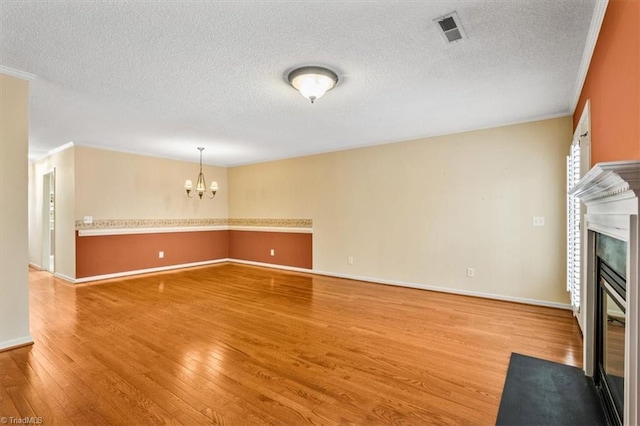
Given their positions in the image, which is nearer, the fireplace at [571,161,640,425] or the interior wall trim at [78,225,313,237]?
the fireplace at [571,161,640,425]

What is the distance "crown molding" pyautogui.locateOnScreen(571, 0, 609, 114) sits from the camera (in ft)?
6.25

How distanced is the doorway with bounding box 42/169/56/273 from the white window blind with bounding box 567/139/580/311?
8479mm

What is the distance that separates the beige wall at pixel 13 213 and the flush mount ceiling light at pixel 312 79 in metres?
2.48

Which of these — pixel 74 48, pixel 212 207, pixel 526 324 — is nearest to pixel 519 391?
pixel 526 324

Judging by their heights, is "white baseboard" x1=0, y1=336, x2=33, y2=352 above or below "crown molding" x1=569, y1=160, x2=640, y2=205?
below

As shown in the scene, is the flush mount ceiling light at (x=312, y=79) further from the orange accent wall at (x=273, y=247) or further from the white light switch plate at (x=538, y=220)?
the orange accent wall at (x=273, y=247)

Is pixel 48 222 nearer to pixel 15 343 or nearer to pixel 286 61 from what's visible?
pixel 15 343

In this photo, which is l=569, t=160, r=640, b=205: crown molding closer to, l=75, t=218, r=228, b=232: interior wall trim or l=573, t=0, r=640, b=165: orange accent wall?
l=573, t=0, r=640, b=165: orange accent wall

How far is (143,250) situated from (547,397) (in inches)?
263

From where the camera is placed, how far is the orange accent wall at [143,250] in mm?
5602

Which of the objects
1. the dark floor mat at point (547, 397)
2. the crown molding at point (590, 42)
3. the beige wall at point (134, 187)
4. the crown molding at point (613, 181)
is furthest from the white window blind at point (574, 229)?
the beige wall at point (134, 187)

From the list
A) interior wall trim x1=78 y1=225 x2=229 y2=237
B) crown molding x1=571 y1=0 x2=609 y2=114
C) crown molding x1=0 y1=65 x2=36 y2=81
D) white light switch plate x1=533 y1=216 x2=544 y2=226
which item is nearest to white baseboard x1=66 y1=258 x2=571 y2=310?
interior wall trim x1=78 y1=225 x2=229 y2=237

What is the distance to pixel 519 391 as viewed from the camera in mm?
2141

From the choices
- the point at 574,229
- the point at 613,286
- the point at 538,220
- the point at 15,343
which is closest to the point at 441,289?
the point at 538,220
